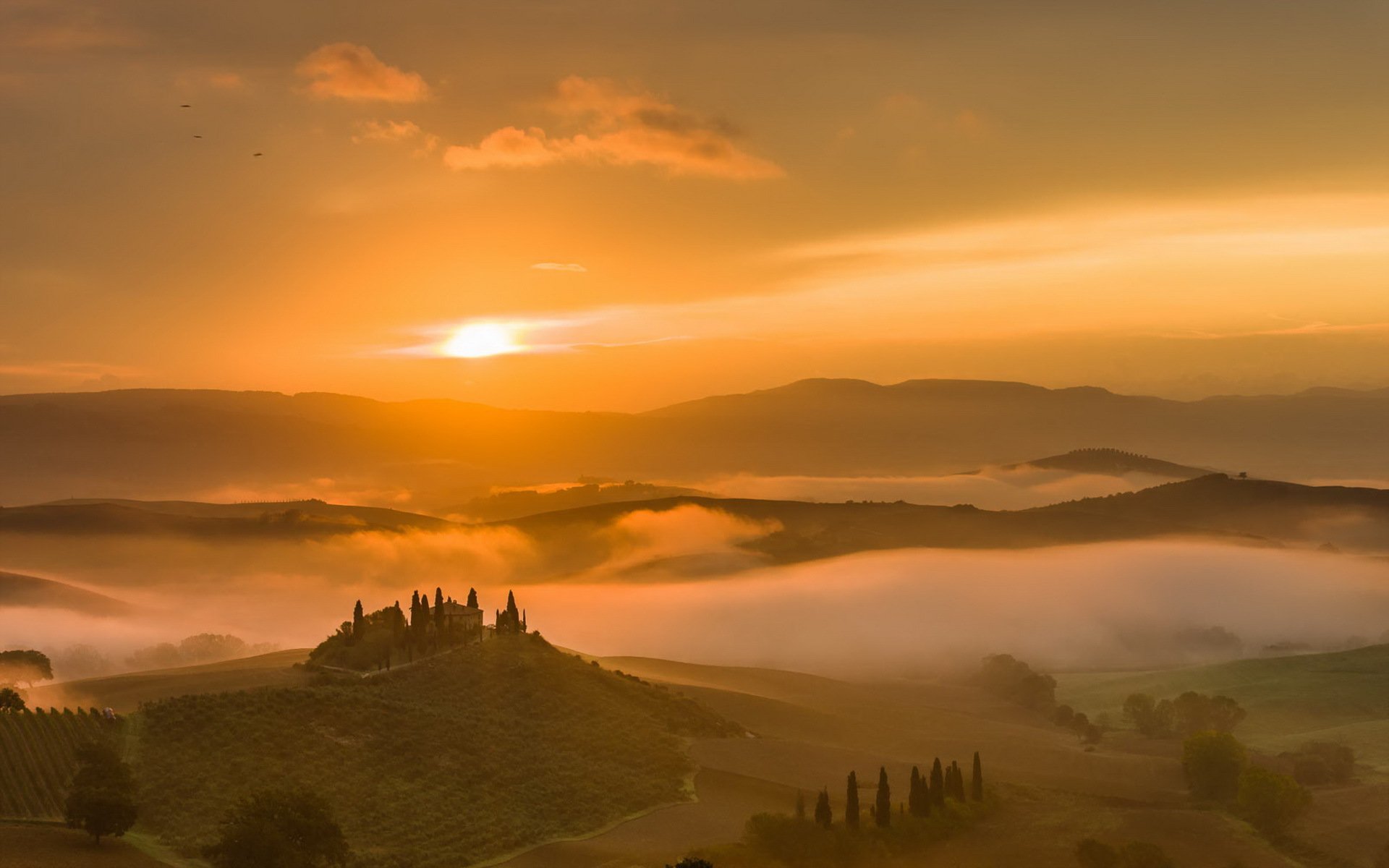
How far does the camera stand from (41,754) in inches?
4774

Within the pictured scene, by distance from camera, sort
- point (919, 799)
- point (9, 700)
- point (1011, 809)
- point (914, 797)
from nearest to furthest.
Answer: point (919, 799)
point (914, 797)
point (9, 700)
point (1011, 809)

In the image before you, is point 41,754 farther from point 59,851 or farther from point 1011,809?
point 1011,809

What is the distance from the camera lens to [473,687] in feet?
520

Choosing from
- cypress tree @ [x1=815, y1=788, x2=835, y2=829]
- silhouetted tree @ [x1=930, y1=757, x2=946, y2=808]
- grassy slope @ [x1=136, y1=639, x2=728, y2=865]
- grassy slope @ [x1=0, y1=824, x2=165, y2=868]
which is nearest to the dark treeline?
grassy slope @ [x1=136, y1=639, x2=728, y2=865]

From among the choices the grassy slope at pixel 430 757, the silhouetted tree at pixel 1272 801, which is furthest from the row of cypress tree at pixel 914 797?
the silhouetted tree at pixel 1272 801

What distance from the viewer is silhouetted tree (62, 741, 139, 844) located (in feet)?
356

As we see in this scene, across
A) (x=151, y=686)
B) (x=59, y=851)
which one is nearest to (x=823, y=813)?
(x=59, y=851)

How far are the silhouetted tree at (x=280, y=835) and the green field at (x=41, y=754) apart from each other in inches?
648

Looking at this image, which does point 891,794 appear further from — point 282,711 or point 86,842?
point 86,842

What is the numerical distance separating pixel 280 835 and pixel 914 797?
6412 cm

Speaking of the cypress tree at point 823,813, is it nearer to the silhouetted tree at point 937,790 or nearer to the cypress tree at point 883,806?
the cypress tree at point 883,806

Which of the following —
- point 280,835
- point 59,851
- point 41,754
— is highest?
point 41,754

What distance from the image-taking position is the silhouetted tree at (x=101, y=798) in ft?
356

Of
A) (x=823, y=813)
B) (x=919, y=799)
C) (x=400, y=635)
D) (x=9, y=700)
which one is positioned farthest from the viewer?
(x=400, y=635)
